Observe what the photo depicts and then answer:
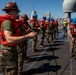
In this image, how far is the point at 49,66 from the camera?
26.9 feet

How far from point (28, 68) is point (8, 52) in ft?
12.3

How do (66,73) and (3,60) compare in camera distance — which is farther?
(66,73)

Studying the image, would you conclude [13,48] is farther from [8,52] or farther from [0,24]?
[0,24]

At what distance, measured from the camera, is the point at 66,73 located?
7266 millimetres

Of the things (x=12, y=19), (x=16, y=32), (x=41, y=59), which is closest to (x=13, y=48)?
(x=16, y=32)

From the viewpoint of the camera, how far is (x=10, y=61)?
421cm

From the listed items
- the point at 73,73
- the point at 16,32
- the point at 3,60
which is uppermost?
the point at 16,32

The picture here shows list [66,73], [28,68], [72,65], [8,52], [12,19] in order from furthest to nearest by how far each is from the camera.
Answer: [72,65] → [28,68] → [66,73] → [8,52] → [12,19]

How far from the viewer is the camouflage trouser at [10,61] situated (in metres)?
4.18

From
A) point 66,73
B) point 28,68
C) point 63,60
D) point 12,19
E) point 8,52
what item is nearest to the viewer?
point 12,19

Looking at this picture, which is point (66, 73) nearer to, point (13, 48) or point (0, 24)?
point (13, 48)

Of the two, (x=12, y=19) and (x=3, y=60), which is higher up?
(x=12, y=19)

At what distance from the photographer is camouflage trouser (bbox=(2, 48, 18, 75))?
4180mm

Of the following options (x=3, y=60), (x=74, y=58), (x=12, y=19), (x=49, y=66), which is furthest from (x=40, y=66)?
(x=12, y=19)
